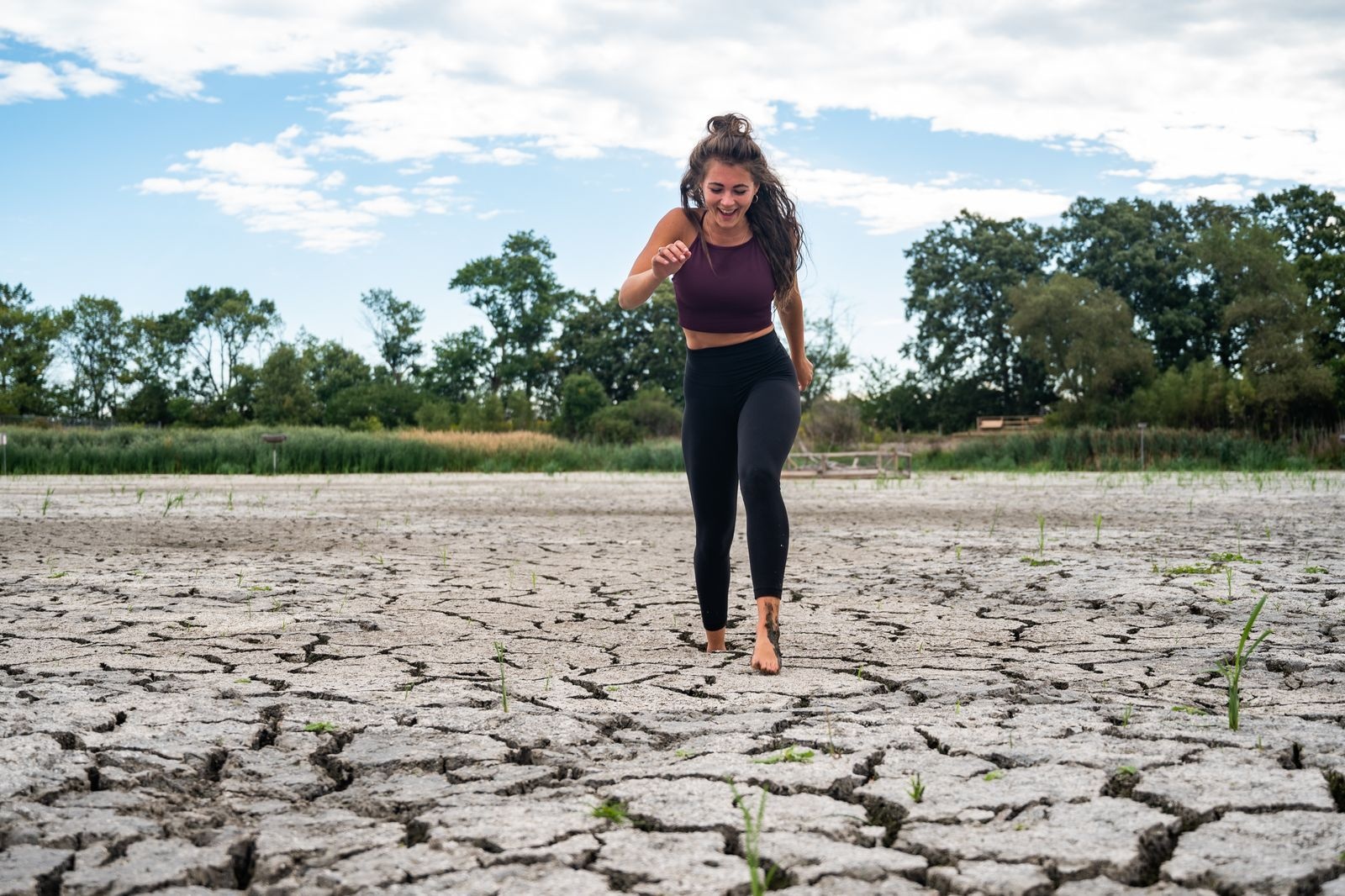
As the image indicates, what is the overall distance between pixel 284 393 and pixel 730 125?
5486cm

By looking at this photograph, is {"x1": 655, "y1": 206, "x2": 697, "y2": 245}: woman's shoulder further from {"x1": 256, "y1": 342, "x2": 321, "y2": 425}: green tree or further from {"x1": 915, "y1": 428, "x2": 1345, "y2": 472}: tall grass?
{"x1": 256, "y1": 342, "x2": 321, "y2": 425}: green tree

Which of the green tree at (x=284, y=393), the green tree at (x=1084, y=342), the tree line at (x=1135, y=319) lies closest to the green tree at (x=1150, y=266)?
the tree line at (x=1135, y=319)

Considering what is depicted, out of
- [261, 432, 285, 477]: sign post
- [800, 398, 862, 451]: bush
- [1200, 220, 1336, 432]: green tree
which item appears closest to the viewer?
[261, 432, 285, 477]: sign post

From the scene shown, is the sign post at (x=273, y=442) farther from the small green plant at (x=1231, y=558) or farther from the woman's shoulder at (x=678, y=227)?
the woman's shoulder at (x=678, y=227)

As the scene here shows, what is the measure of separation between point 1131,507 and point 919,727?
9250 mm

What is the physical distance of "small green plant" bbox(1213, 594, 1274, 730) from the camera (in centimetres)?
267

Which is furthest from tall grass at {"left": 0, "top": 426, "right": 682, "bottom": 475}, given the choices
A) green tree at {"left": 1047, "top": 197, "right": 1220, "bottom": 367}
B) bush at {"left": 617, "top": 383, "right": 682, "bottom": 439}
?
green tree at {"left": 1047, "top": 197, "right": 1220, "bottom": 367}

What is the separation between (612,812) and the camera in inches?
80.8

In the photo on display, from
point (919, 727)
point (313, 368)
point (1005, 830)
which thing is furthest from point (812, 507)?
point (313, 368)

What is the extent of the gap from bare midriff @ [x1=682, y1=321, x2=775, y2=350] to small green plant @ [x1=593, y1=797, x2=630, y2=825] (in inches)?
69.7

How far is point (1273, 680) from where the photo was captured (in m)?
3.20

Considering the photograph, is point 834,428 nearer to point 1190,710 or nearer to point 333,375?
point 1190,710

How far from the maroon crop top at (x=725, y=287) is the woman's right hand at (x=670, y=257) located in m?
0.17

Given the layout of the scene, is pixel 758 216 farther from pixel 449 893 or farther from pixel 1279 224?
pixel 1279 224
